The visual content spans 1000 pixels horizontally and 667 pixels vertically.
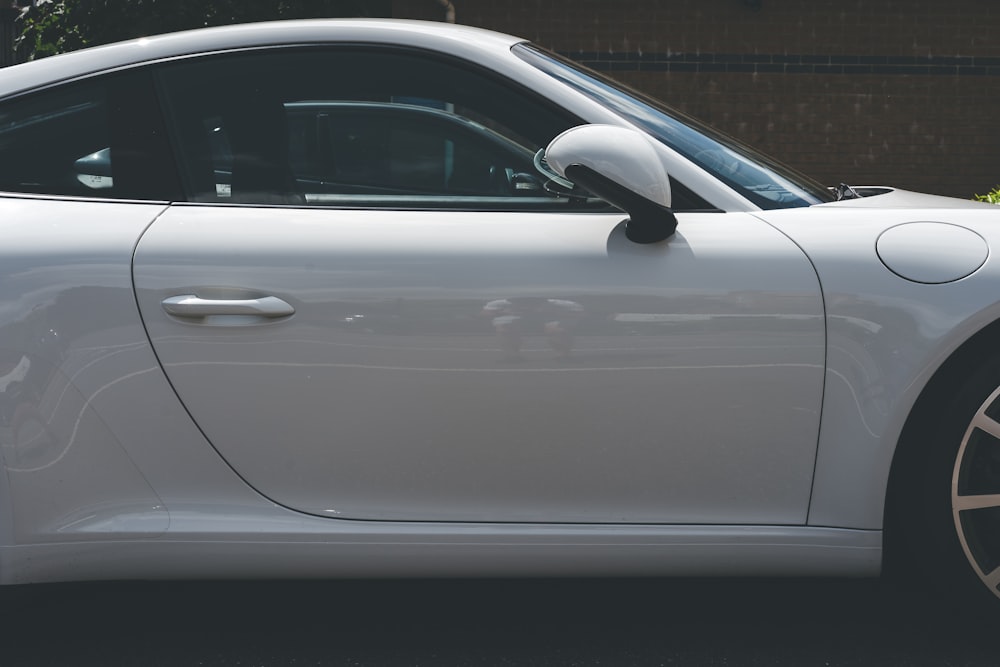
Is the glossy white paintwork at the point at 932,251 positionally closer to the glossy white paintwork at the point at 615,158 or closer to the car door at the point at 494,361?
the car door at the point at 494,361

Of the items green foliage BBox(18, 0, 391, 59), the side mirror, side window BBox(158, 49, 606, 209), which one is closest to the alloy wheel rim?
the side mirror

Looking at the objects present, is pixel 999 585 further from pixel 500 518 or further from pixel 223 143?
pixel 223 143

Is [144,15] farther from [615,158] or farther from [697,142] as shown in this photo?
[615,158]

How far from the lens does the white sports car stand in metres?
2.53

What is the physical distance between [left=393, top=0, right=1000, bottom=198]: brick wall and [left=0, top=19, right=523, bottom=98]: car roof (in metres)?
8.42

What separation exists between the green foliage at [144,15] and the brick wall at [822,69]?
7.03 ft

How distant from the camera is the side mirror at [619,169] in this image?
247 cm

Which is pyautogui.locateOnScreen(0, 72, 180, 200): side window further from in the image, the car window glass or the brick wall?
Result: the brick wall

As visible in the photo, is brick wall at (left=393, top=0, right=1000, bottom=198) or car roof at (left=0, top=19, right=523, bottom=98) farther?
brick wall at (left=393, top=0, right=1000, bottom=198)

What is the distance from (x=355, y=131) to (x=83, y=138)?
0.61 m

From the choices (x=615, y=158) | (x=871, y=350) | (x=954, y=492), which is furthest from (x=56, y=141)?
(x=954, y=492)

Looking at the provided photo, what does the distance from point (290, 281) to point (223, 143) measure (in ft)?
1.40

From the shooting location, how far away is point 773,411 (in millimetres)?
2559

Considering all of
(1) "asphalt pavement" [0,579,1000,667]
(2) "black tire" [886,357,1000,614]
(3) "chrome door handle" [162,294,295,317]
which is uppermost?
(3) "chrome door handle" [162,294,295,317]
